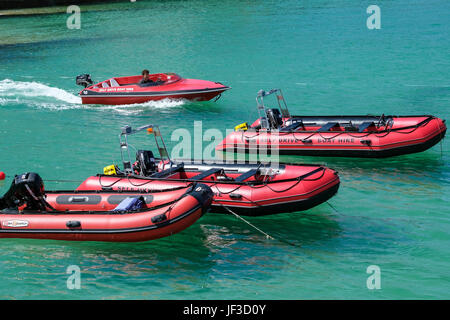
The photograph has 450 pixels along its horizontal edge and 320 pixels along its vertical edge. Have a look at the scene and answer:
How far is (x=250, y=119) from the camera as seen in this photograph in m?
22.7

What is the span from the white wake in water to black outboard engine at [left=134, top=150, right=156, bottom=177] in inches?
363

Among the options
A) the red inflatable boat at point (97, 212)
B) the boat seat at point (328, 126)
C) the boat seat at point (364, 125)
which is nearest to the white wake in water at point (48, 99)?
the boat seat at point (328, 126)

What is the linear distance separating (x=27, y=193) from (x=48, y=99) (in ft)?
49.2

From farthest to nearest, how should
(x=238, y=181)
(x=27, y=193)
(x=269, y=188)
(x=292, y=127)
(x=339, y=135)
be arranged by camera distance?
(x=292, y=127) < (x=339, y=135) < (x=238, y=181) < (x=269, y=188) < (x=27, y=193)

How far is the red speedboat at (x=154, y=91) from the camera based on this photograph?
2364 cm

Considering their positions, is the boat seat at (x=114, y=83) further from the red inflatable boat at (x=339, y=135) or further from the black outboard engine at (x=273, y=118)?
the black outboard engine at (x=273, y=118)

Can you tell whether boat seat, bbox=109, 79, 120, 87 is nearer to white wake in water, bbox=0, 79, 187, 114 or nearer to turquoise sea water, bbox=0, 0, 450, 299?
white wake in water, bbox=0, 79, 187, 114

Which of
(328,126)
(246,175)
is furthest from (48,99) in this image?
(246,175)

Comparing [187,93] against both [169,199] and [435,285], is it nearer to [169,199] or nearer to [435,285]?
[169,199]

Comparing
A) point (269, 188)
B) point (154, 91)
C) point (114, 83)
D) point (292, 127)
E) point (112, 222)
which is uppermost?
point (114, 83)

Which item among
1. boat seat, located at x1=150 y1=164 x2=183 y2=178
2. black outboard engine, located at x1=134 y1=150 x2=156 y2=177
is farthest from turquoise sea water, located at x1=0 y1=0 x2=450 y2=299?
black outboard engine, located at x1=134 y1=150 x2=156 y2=177

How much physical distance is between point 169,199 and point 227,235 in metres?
1.38

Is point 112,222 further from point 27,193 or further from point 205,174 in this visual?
point 205,174
